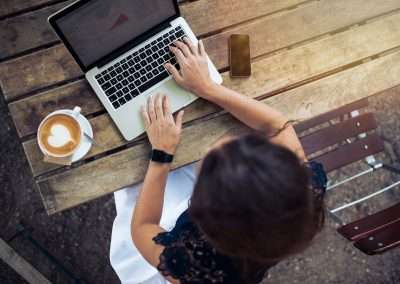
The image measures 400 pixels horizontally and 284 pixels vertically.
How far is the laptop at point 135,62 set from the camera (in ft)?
4.09

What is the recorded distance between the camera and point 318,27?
4.62ft

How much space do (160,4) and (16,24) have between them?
1.44ft

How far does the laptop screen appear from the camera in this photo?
112cm

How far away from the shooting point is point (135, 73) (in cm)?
131

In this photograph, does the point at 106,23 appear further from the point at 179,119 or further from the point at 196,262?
the point at 196,262

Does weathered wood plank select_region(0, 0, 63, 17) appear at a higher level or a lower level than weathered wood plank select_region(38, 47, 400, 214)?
higher

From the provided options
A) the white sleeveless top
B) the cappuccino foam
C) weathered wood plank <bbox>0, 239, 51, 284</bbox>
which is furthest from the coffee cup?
weathered wood plank <bbox>0, 239, 51, 284</bbox>

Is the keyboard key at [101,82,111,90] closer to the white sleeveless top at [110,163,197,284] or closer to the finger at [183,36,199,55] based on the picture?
the finger at [183,36,199,55]

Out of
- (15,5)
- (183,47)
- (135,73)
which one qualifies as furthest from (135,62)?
(15,5)

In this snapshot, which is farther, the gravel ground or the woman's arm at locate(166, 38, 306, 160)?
the gravel ground

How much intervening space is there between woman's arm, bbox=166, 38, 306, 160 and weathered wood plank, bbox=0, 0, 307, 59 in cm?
9

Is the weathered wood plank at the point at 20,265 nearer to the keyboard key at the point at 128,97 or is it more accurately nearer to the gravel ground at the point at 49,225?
the gravel ground at the point at 49,225

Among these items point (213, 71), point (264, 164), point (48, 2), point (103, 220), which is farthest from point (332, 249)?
point (48, 2)

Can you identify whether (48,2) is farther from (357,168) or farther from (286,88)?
(357,168)
